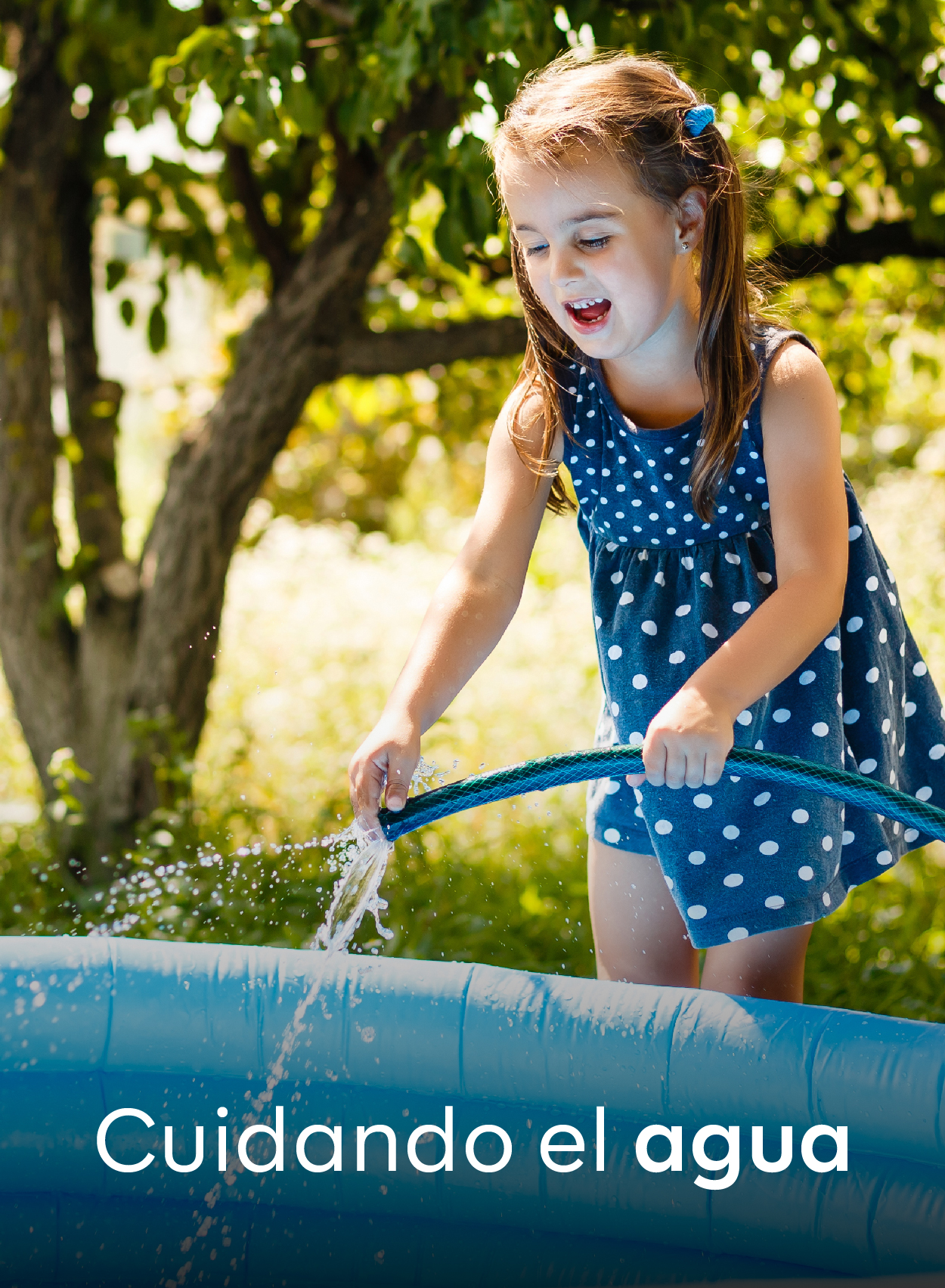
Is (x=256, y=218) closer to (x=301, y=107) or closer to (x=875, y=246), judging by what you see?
(x=301, y=107)

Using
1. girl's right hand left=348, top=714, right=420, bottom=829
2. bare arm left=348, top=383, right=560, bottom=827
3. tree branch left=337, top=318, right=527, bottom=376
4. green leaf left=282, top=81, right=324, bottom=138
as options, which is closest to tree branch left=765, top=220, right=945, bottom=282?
tree branch left=337, top=318, right=527, bottom=376

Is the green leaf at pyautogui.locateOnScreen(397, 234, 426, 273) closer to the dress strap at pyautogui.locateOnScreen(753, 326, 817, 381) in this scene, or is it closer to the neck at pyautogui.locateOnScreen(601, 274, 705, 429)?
the neck at pyautogui.locateOnScreen(601, 274, 705, 429)

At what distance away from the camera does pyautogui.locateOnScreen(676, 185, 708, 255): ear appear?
1432mm

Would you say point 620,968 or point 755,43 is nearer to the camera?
point 620,968

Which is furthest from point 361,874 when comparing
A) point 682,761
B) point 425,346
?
point 425,346

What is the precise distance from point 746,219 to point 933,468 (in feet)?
19.4

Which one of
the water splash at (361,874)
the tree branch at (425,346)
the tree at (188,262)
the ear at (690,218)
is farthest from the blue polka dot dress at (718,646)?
the tree branch at (425,346)

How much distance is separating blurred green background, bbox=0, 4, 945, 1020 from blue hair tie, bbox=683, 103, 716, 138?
0.77 feet

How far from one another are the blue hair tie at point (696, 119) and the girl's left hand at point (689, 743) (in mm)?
645

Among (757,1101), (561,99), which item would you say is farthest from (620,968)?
(561,99)

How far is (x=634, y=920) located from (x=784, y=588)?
1.88 ft

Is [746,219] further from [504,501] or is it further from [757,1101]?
[757,1101]

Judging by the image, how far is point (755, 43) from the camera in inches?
89.8

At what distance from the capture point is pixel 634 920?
1.70 meters
